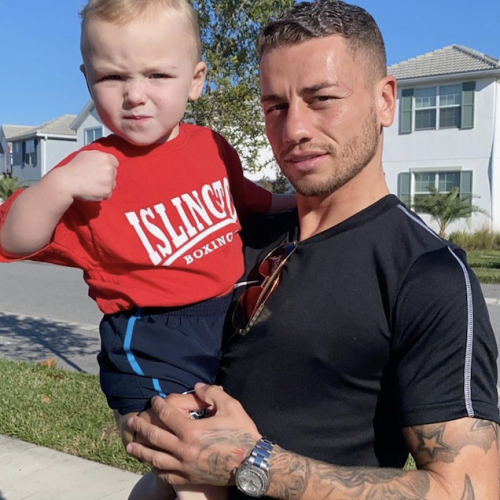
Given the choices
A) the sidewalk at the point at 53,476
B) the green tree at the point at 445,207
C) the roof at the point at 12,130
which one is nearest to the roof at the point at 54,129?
the roof at the point at 12,130

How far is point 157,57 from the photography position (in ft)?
6.66

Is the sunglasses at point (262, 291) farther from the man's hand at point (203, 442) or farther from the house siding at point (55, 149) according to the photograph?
the house siding at point (55, 149)

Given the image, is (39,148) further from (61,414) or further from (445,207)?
(61,414)

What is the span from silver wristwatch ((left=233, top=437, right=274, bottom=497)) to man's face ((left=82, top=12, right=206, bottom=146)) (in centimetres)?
99

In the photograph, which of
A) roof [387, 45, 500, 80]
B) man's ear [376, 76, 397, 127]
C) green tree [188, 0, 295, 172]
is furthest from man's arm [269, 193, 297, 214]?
roof [387, 45, 500, 80]

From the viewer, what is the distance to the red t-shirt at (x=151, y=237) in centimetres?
202

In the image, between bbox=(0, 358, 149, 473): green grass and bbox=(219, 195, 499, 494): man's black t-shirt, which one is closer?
bbox=(219, 195, 499, 494): man's black t-shirt

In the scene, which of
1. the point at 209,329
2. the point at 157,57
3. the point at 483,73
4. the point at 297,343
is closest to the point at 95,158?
the point at 157,57

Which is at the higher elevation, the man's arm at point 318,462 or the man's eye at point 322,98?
the man's eye at point 322,98

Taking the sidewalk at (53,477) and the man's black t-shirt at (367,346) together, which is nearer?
the man's black t-shirt at (367,346)

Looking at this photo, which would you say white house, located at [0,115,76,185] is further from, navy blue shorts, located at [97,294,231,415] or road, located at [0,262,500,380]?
navy blue shorts, located at [97,294,231,415]

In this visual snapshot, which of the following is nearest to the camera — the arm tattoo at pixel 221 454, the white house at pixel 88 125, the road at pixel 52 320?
the arm tattoo at pixel 221 454

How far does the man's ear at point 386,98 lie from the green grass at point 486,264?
1248 centimetres

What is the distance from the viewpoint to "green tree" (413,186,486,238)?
23.0 m
